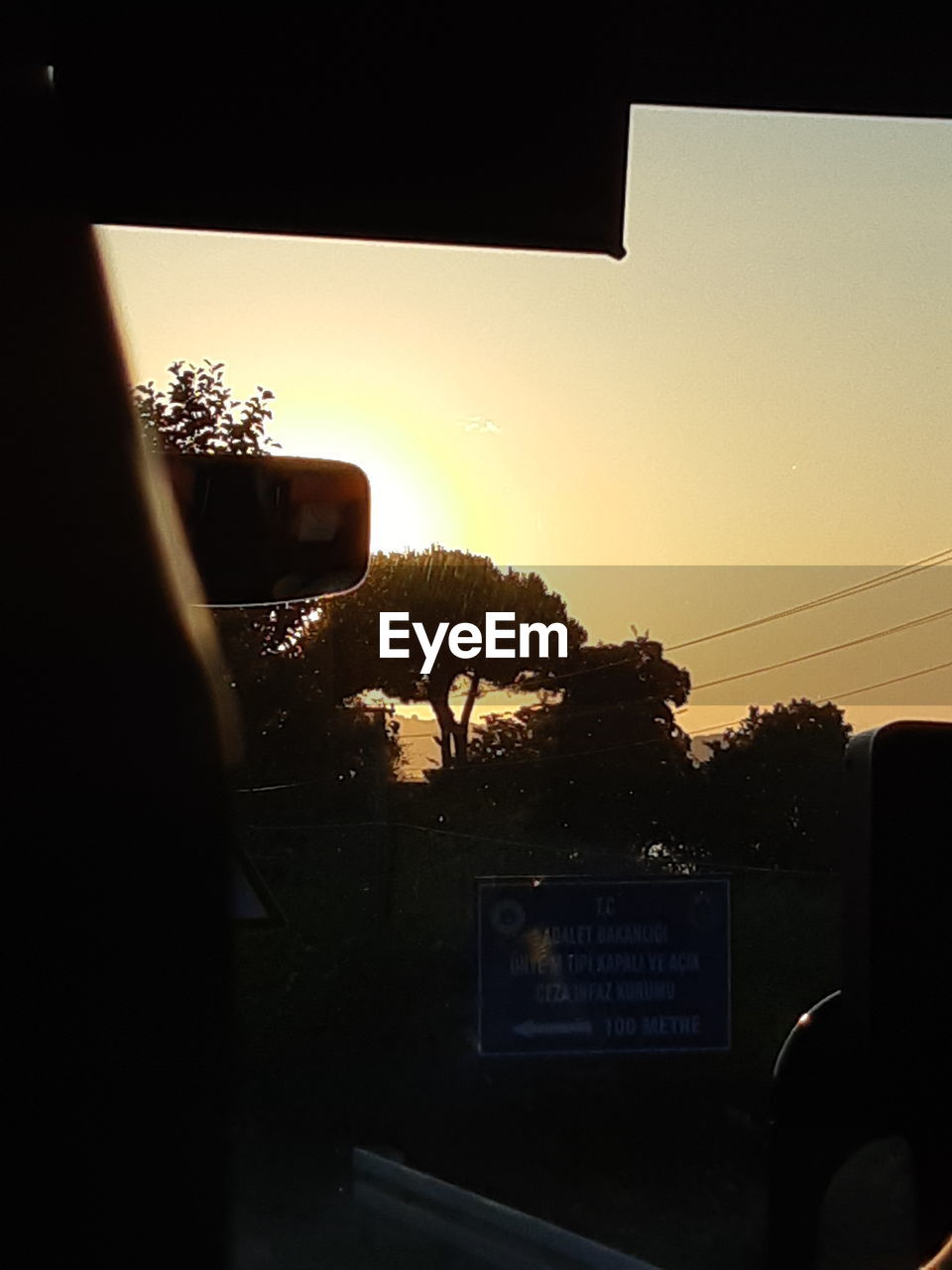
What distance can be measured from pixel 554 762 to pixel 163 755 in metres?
4.03

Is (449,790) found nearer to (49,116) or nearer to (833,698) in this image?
(833,698)

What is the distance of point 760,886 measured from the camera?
4.83 m

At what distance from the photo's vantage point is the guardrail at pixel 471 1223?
165 inches

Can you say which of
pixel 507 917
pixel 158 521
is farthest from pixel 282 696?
pixel 158 521

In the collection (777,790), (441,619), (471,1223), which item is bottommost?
(471,1223)

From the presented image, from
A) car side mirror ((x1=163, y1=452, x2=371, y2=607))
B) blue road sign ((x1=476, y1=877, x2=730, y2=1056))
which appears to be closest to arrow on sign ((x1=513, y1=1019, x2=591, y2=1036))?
blue road sign ((x1=476, y1=877, x2=730, y2=1056))

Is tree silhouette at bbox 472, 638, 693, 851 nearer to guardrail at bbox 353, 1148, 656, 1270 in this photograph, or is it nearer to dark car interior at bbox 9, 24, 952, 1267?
guardrail at bbox 353, 1148, 656, 1270

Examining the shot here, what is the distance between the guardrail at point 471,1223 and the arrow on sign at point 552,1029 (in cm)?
54

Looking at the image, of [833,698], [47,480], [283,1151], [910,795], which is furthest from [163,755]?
[283,1151]

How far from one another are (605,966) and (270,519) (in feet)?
9.86

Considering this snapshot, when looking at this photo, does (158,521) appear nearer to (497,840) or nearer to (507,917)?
(507,917)

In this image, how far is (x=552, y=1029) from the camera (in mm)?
4637

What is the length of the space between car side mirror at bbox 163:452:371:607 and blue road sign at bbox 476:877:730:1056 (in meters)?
2.85

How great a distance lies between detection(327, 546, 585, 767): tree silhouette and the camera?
496 centimetres
